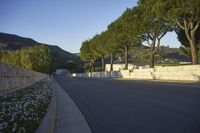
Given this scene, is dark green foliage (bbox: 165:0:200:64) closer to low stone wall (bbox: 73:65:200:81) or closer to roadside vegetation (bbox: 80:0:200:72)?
roadside vegetation (bbox: 80:0:200:72)

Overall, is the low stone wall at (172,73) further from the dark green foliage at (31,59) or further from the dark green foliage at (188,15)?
the dark green foliage at (31,59)

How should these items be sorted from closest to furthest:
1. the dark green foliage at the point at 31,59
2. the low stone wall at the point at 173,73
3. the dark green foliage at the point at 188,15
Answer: the low stone wall at the point at 173,73
the dark green foliage at the point at 188,15
the dark green foliage at the point at 31,59

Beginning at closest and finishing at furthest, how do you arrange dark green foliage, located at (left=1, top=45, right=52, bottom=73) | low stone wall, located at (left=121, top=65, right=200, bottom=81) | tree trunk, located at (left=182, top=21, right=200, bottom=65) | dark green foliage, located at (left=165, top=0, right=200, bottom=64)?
low stone wall, located at (left=121, top=65, right=200, bottom=81) < dark green foliage, located at (left=165, top=0, right=200, bottom=64) < tree trunk, located at (left=182, top=21, right=200, bottom=65) < dark green foliage, located at (left=1, top=45, right=52, bottom=73)

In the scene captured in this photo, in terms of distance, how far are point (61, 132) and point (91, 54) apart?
108 m

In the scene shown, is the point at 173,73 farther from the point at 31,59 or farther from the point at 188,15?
the point at 31,59

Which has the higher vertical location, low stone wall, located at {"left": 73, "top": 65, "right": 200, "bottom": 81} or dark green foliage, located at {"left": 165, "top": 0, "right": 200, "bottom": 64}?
dark green foliage, located at {"left": 165, "top": 0, "right": 200, "bottom": 64}

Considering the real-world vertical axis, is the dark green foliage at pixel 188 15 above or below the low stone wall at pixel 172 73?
above

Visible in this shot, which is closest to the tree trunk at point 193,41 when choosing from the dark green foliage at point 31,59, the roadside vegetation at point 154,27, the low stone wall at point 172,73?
the roadside vegetation at point 154,27

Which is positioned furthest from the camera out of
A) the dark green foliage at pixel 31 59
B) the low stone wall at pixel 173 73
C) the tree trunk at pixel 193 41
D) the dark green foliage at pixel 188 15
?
the dark green foliage at pixel 31 59

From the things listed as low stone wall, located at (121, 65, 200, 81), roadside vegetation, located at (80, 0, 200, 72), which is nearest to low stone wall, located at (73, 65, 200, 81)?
low stone wall, located at (121, 65, 200, 81)

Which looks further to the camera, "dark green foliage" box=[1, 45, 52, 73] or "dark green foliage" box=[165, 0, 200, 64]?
"dark green foliage" box=[1, 45, 52, 73]

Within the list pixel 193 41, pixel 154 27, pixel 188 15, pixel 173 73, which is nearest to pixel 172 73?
pixel 173 73

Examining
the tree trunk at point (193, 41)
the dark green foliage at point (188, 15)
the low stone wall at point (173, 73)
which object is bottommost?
the low stone wall at point (173, 73)

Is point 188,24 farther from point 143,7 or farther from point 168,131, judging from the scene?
point 168,131
